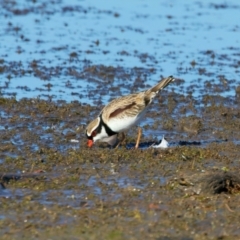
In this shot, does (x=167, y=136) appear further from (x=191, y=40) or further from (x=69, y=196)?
(x=191, y=40)

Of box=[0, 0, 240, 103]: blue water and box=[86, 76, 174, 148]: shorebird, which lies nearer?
box=[86, 76, 174, 148]: shorebird

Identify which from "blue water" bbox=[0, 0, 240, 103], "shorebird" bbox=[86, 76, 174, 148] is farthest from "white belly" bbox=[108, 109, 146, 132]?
"blue water" bbox=[0, 0, 240, 103]

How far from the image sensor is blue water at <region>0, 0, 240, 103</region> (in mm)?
15080

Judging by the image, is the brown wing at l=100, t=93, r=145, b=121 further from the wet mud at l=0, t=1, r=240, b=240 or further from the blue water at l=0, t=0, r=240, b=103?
the blue water at l=0, t=0, r=240, b=103

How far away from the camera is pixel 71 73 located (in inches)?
615

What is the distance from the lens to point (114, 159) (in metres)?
9.84

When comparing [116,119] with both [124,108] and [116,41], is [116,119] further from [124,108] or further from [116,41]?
[116,41]

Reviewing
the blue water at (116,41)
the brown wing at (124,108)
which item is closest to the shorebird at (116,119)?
the brown wing at (124,108)

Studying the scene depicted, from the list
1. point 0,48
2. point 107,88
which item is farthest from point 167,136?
point 0,48

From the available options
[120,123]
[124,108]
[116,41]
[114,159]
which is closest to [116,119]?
[120,123]

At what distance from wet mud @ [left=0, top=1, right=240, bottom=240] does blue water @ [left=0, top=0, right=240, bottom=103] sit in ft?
0.30

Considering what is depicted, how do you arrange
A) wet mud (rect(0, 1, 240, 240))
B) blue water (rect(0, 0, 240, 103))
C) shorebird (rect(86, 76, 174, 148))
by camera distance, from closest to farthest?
wet mud (rect(0, 1, 240, 240)), shorebird (rect(86, 76, 174, 148)), blue water (rect(0, 0, 240, 103))

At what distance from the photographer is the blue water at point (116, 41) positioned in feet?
49.5

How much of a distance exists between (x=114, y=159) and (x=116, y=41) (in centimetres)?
972
